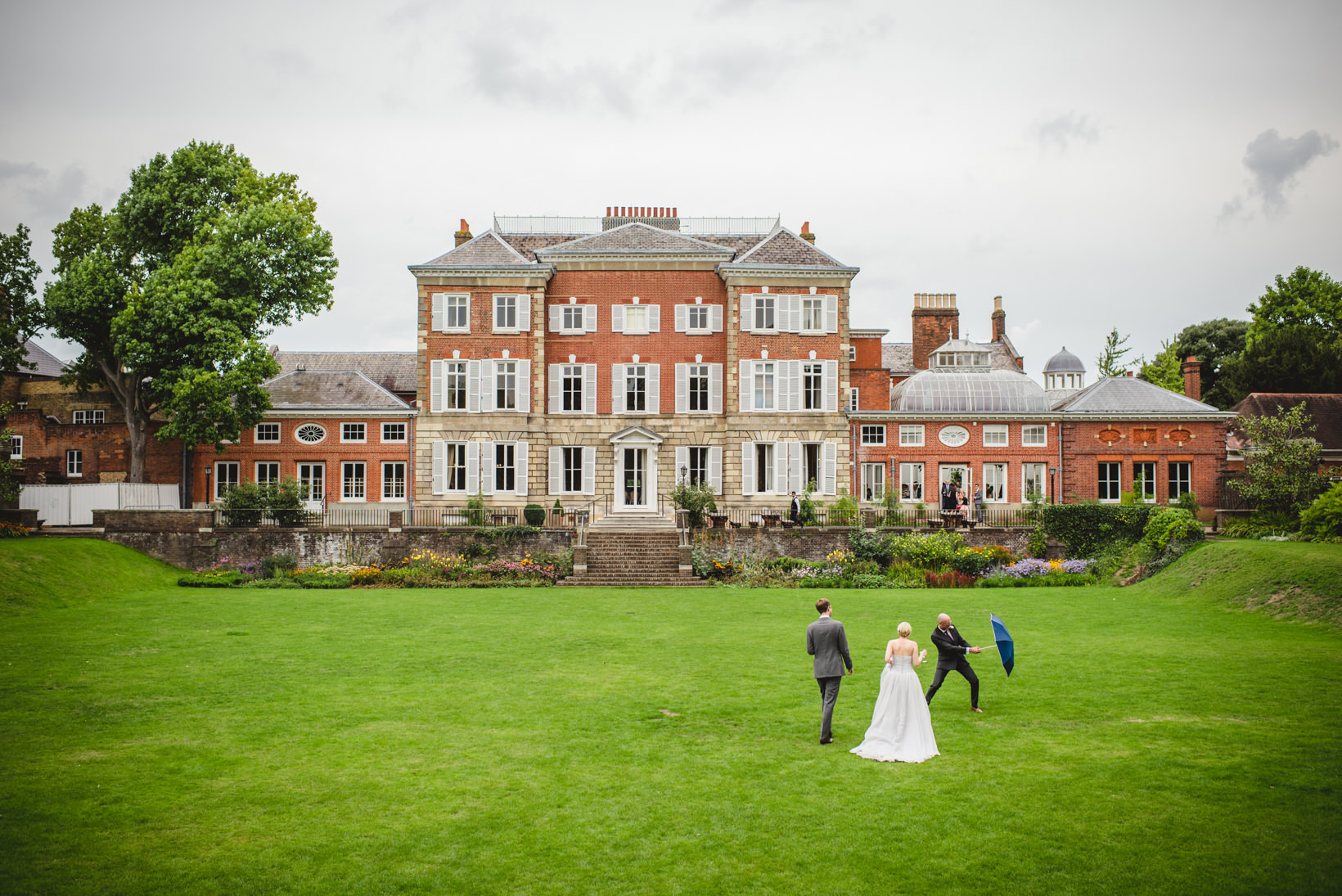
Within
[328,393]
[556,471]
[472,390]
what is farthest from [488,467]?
[328,393]

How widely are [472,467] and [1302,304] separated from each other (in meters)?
43.2

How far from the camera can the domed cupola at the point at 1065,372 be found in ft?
163

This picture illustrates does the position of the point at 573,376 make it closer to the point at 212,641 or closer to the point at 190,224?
the point at 190,224

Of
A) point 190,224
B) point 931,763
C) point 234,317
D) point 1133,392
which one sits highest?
point 190,224

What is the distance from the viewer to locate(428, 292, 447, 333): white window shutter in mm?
35719

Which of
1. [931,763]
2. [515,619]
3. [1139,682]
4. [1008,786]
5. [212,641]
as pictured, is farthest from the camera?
[515,619]

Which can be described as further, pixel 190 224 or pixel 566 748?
pixel 190 224

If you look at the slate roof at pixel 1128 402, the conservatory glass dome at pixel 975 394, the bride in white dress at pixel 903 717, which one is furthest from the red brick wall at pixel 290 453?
the bride in white dress at pixel 903 717

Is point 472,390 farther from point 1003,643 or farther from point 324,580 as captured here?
point 1003,643

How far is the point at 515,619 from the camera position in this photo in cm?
1984

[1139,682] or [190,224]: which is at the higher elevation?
[190,224]

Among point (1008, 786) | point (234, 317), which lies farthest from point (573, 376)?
point (1008, 786)

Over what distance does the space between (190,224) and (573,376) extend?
15.0m

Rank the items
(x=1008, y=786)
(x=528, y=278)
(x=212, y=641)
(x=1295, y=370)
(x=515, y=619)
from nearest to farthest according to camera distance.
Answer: (x=1008, y=786), (x=212, y=641), (x=515, y=619), (x=528, y=278), (x=1295, y=370)
